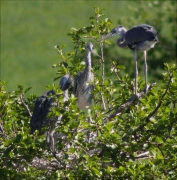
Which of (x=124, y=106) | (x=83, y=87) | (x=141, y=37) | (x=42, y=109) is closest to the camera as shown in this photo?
(x=124, y=106)

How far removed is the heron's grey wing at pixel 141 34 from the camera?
7436mm

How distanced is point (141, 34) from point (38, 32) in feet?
67.6

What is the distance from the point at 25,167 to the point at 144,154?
105 centimetres

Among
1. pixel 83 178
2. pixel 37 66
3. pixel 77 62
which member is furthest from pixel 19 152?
pixel 37 66

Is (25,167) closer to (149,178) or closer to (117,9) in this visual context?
(149,178)

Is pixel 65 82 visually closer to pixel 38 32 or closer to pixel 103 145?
pixel 103 145

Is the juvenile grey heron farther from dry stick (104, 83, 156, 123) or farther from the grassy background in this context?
the grassy background

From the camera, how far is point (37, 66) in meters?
24.7

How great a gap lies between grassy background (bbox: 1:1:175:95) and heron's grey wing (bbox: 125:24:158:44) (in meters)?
14.2

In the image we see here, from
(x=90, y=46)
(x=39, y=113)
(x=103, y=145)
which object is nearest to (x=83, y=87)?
(x=90, y=46)

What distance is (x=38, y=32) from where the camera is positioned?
2781 centimetres

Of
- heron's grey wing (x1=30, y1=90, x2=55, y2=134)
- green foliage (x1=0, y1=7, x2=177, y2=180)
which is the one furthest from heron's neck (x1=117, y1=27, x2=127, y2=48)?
green foliage (x1=0, y1=7, x2=177, y2=180)

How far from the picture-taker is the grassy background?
23828 mm

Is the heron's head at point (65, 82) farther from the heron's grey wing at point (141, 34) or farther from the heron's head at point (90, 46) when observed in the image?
the heron's grey wing at point (141, 34)
